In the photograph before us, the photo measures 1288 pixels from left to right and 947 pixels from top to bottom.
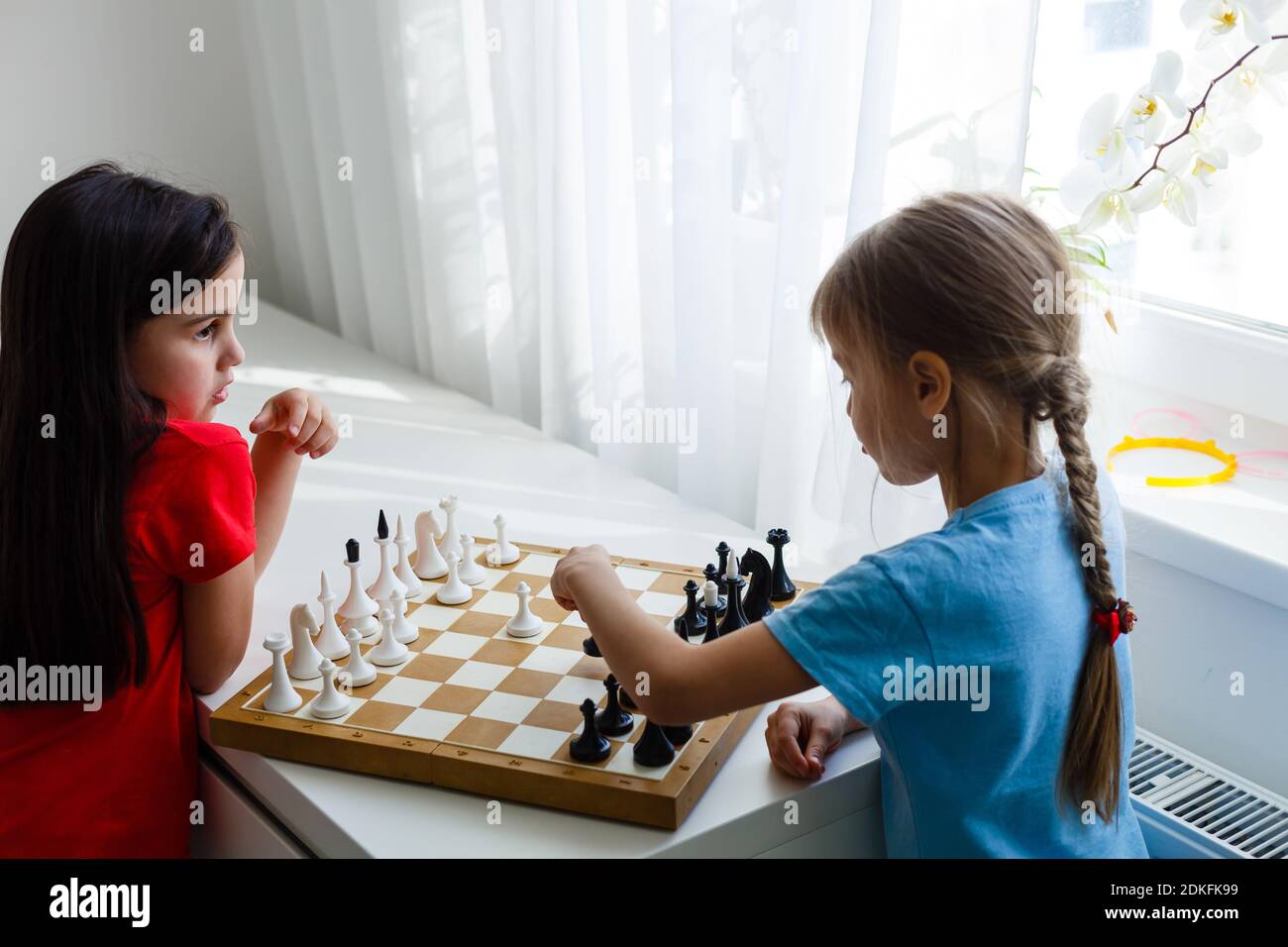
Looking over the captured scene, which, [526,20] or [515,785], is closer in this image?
[515,785]

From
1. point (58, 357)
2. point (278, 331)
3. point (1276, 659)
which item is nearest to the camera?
point (58, 357)

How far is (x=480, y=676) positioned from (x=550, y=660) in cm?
7

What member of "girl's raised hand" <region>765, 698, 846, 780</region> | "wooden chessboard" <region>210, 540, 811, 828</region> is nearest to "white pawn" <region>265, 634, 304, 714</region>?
"wooden chessboard" <region>210, 540, 811, 828</region>

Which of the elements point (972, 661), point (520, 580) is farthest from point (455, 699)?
point (972, 661)

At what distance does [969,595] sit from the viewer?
0.94m

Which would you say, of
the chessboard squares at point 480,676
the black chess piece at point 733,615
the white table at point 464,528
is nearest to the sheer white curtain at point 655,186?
the white table at point 464,528

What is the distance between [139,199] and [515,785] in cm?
68

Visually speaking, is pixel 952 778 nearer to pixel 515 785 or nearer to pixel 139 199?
pixel 515 785

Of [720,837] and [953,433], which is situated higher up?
[953,433]

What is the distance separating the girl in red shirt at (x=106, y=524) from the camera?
1.16 meters

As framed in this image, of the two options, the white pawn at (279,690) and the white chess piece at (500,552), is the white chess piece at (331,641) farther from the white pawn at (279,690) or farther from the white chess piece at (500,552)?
the white chess piece at (500,552)

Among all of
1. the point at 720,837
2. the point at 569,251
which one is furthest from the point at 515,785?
the point at 569,251

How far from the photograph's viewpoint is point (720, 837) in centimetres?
101

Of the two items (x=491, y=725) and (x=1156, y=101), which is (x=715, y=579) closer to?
(x=491, y=725)
